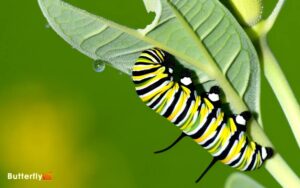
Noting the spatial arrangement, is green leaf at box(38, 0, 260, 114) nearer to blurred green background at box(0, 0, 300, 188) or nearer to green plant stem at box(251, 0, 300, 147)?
green plant stem at box(251, 0, 300, 147)

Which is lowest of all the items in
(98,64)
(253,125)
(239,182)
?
(239,182)

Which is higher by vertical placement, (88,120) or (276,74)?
(276,74)

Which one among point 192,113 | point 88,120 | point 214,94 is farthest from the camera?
point 88,120

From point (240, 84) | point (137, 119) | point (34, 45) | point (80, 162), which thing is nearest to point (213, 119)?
point (240, 84)

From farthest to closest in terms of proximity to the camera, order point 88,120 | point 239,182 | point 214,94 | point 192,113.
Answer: point 88,120
point 192,113
point 214,94
point 239,182

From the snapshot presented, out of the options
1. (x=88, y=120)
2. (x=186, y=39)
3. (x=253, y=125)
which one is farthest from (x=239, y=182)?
(x=88, y=120)

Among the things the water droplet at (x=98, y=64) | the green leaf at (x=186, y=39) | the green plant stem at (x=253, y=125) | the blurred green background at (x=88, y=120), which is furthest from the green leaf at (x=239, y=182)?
the blurred green background at (x=88, y=120)

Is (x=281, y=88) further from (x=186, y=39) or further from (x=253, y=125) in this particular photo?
(x=186, y=39)
